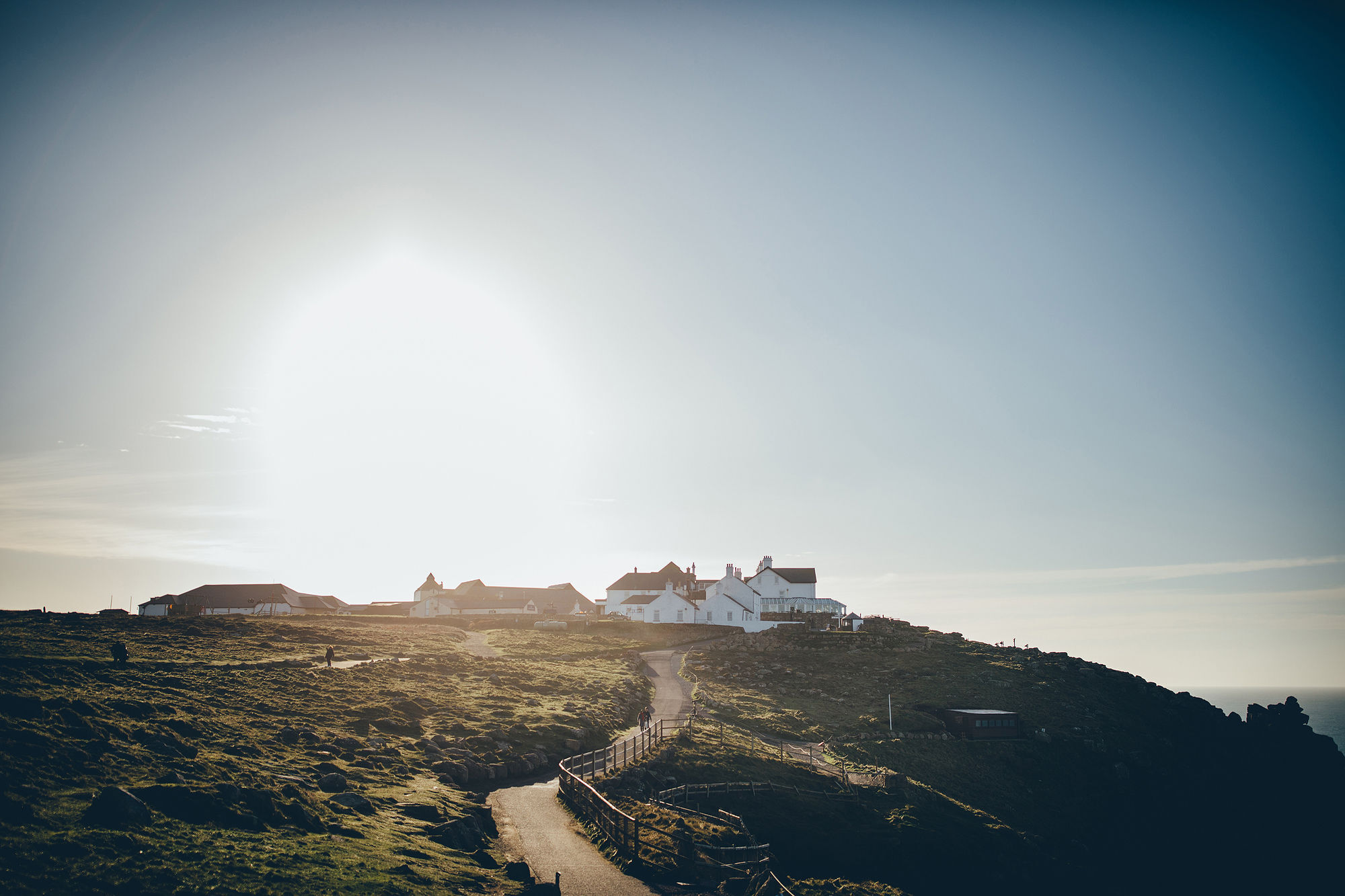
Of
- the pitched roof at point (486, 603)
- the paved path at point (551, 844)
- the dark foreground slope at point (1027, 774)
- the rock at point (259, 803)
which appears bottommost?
the dark foreground slope at point (1027, 774)

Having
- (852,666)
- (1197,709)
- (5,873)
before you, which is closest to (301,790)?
(5,873)

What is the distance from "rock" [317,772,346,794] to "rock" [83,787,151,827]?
8.93 m

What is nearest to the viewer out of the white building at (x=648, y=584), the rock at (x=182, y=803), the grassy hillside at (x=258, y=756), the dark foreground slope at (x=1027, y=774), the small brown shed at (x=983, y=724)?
the grassy hillside at (x=258, y=756)

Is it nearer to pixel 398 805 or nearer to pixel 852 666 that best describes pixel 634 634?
pixel 852 666

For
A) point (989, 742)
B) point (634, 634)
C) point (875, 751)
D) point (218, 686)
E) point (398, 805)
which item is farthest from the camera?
point (634, 634)

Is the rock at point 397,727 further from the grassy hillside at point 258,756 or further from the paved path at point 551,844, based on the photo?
the paved path at point 551,844

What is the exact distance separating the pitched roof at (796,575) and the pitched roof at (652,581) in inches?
712

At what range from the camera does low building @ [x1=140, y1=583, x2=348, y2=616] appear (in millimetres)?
100938

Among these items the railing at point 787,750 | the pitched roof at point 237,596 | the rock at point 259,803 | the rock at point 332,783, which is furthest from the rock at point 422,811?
the pitched roof at point 237,596

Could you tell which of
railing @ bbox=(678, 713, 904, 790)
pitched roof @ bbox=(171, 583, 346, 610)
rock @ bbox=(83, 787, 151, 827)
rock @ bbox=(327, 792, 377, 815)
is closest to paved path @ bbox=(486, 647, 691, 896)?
rock @ bbox=(327, 792, 377, 815)

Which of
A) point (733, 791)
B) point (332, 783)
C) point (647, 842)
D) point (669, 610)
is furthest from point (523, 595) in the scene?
point (647, 842)

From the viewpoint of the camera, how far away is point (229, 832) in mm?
20906

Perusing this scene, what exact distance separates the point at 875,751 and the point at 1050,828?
39.7 feet

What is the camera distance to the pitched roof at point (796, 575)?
113 meters
